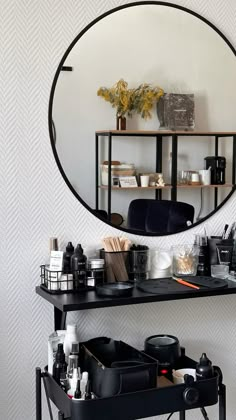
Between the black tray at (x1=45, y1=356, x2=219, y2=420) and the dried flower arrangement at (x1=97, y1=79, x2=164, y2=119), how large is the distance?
779 millimetres

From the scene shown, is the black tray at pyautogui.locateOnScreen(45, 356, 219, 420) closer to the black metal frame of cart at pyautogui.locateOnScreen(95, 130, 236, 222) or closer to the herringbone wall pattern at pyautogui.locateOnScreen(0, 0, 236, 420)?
the herringbone wall pattern at pyautogui.locateOnScreen(0, 0, 236, 420)

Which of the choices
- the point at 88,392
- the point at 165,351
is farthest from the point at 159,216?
the point at 88,392

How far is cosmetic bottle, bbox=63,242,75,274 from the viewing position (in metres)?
1.74

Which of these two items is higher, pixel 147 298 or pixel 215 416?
pixel 147 298

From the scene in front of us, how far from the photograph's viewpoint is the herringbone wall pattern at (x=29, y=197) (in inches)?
68.2

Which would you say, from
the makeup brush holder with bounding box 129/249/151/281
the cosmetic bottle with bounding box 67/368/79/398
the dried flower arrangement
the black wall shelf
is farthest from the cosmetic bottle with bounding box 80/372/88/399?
the dried flower arrangement

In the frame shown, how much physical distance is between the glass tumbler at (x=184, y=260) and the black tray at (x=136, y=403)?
1.25ft

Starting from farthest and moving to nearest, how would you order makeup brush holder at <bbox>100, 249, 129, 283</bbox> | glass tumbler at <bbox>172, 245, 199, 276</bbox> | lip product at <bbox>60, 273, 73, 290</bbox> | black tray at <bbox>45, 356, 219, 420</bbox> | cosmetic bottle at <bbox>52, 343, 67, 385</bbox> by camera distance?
glass tumbler at <bbox>172, 245, 199, 276</bbox>, makeup brush holder at <bbox>100, 249, 129, 283</bbox>, lip product at <bbox>60, 273, 73, 290</bbox>, cosmetic bottle at <bbox>52, 343, 67, 385</bbox>, black tray at <bbox>45, 356, 219, 420</bbox>

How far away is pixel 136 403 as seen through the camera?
152 cm

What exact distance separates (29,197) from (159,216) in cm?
41

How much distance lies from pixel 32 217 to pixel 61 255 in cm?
15

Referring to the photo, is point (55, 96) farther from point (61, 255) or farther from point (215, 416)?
point (215, 416)

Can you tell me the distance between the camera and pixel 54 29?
5.80 feet

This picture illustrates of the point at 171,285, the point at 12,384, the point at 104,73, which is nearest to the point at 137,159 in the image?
the point at 104,73
